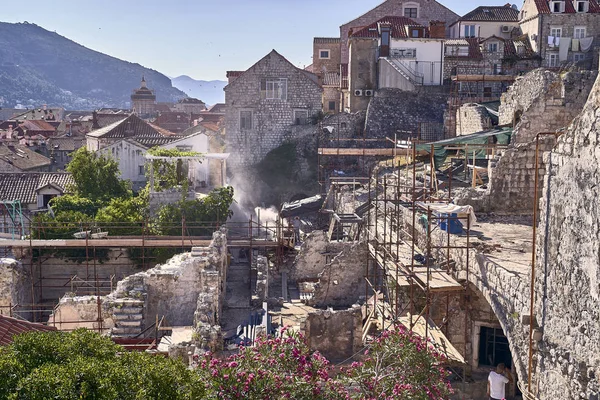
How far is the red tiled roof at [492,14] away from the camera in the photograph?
1845 inches

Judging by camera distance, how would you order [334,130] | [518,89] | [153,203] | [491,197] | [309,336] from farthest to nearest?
[334,130] → [153,203] → [518,89] → [491,197] → [309,336]

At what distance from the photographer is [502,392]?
12.8 metres

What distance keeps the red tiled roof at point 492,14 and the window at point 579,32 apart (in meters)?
5.23

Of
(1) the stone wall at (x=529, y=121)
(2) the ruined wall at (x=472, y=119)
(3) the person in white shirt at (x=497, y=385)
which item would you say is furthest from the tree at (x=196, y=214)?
(3) the person in white shirt at (x=497, y=385)

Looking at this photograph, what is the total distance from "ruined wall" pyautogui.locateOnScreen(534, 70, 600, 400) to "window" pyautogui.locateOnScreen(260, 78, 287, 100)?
32079mm

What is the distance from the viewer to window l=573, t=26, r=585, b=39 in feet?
139

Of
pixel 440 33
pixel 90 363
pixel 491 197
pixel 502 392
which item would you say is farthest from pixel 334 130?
→ pixel 90 363

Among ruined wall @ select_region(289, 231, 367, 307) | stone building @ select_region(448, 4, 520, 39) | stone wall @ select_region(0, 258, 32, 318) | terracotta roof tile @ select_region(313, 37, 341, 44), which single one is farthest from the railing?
stone wall @ select_region(0, 258, 32, 318)

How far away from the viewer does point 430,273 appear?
1413 centimetres

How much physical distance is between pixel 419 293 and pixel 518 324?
543cm

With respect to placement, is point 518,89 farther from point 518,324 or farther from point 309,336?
point 518,324

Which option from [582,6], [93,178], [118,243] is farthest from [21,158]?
[582,6]

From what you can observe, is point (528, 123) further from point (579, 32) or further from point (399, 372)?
point (579, 32)

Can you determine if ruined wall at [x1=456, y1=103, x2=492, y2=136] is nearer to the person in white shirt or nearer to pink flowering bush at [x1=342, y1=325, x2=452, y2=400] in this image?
the person in white shirt
